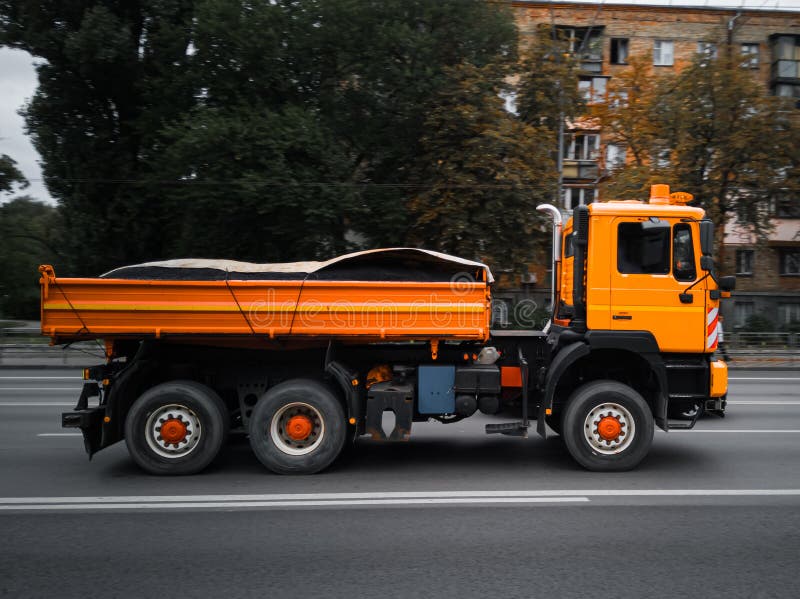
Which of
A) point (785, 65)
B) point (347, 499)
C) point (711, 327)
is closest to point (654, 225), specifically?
point (711, 327)

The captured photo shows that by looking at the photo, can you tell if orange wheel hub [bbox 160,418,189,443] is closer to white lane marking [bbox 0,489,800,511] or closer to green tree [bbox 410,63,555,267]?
white lane marking [bbox 0,489,800,511]

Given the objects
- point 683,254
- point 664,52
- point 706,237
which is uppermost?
point 664,52

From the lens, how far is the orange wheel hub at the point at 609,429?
696 cm

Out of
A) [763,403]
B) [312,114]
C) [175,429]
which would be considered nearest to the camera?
[175,429]

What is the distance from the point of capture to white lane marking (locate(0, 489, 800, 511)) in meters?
5.94

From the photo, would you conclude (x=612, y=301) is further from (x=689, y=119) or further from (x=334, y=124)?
(x=689, y=119)

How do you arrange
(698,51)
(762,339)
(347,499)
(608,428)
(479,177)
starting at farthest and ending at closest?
(698,51), (762,339), (479,177), (608,428), (347,499)

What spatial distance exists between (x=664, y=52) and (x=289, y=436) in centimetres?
3651

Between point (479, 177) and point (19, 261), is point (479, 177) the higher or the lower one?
the higher one

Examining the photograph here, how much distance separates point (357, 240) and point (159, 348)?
55.5 feet

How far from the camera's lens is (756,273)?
36.6 meters

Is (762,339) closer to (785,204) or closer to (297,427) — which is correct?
(785,204)

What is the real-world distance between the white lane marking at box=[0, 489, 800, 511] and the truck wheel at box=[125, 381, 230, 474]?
0.69 metres

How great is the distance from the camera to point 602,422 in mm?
6969
